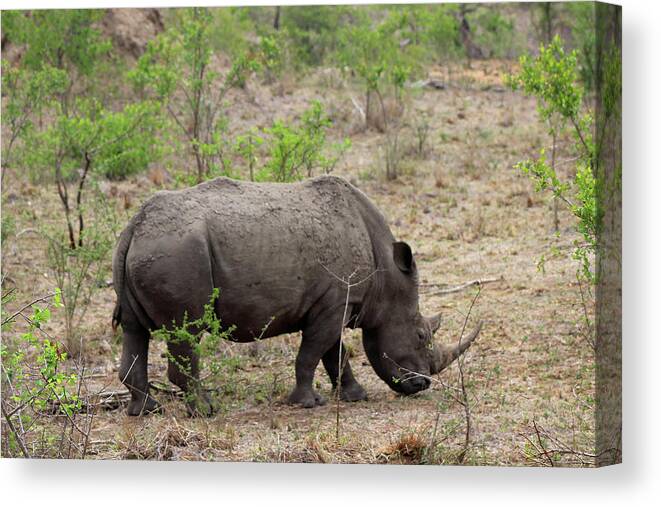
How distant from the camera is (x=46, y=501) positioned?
8219 mm

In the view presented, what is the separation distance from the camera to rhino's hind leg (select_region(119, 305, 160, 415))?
8594mm

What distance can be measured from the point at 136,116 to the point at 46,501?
5.21 metres

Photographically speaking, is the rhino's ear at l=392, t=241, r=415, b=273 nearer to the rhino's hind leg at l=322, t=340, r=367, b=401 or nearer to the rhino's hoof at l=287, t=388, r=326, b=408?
the rhino's hind leg at l=322, t=340, r=367, b=401

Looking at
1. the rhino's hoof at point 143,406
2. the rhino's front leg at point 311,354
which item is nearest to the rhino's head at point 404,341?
the rhino's front leg at point 311,354

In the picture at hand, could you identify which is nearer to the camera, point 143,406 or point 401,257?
point 143,406

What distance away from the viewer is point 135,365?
28.3 ft

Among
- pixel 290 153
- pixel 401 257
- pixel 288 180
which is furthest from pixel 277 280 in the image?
pixel 290 153

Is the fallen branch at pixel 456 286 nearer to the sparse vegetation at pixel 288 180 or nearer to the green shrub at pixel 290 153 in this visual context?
the sparse vegetation at pixel 288 180

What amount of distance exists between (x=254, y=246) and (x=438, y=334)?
2.58m

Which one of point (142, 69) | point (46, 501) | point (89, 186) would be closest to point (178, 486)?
point (46, 501)

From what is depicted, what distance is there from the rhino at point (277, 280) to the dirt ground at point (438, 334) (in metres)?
0.28

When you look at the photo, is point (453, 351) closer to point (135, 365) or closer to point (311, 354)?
point (311, 354)

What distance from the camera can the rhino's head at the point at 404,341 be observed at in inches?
360

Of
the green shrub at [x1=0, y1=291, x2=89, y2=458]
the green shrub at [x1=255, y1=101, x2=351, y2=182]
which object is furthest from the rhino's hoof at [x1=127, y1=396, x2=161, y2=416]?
the green shrub at [x1=255, y1=101, x2=351, y2=182]
